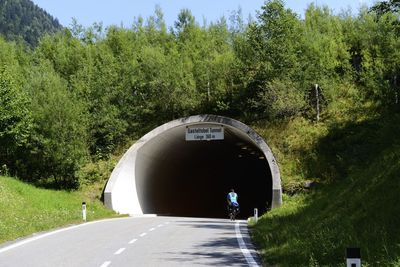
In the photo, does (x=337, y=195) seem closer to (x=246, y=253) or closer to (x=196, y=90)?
(x=246, y=253)

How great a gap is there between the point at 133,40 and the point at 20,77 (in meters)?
13.9

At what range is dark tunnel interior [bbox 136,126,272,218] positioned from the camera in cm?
2820

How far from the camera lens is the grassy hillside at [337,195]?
8586 millimetres

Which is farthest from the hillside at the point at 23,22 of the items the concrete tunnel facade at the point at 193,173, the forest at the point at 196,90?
the forest at the point at 196,90

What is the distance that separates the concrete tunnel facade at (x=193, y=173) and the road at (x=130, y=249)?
10176 mm

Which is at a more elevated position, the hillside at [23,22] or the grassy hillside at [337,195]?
the hillside at [23,22]

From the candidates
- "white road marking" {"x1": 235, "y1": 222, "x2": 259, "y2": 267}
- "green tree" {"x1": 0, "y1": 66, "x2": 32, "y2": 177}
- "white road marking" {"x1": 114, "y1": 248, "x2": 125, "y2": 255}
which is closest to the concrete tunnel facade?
"green tree" {"x1": 0, "y1": 66, "x2": 32, "y2": 177}

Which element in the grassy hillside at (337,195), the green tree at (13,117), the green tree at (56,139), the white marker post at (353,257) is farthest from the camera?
the green tree at (56,139)

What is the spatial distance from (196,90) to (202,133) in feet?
17.5

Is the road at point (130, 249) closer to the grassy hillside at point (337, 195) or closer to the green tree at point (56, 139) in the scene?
the grassy hillside at point (337, 195)

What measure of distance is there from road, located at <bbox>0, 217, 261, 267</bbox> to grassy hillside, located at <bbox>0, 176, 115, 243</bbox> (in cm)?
Answer: 104

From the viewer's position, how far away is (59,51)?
40.8 m

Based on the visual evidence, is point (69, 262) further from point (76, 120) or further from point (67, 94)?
point (67, 94)

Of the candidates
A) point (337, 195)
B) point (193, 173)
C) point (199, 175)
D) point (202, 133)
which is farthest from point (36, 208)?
point (199, 175)
